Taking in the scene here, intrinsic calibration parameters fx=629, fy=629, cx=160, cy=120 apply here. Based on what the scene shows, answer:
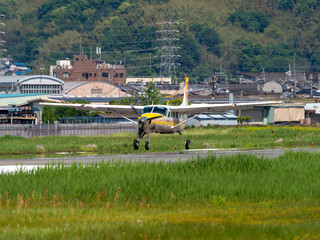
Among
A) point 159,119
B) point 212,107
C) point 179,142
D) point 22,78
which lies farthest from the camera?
point 22,78

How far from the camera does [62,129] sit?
6969 centimetres

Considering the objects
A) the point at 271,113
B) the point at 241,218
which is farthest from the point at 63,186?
the point at 271,113

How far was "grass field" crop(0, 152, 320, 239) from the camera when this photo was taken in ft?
41.1

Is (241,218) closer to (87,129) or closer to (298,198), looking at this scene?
(298,198)

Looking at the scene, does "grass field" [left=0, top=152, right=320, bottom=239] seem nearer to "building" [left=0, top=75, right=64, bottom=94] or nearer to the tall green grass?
the tall green grass

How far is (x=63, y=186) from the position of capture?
18.1 metres

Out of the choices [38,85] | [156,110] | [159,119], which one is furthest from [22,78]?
[159,119]

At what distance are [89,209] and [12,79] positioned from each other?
425 ft

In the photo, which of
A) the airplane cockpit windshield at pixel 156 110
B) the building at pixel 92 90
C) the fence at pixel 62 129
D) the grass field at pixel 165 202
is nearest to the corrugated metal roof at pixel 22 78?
the building at pixel 92 90

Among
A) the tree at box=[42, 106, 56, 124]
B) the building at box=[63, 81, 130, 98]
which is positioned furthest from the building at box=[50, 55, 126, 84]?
the tree at box=[42, 106, 56, 124]

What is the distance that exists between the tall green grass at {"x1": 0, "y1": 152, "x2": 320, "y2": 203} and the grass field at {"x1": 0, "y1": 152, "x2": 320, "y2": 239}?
0.03 meters

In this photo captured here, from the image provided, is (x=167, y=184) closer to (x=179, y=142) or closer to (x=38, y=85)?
(x=179, y=142)

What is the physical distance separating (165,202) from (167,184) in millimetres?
1898

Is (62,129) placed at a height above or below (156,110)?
below
